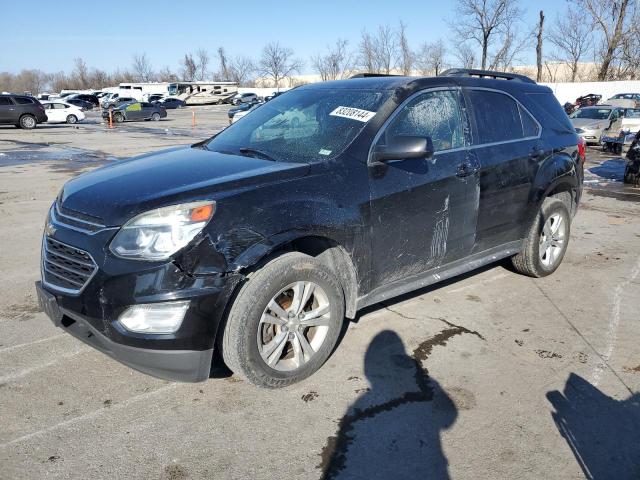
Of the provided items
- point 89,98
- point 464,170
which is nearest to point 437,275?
point 464,170

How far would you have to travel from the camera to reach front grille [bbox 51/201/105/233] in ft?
9.29

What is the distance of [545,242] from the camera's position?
5133 millimetres

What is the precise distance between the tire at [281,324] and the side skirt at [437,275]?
1.18ft

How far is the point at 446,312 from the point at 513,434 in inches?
63.7

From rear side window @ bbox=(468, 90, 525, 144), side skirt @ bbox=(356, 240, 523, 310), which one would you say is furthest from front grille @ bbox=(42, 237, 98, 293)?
rear side window @ bbox=(468, 90, 525, 144)

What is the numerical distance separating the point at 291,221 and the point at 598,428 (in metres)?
2.07

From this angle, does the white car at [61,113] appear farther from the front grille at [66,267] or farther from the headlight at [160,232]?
the headlight at [160,232]

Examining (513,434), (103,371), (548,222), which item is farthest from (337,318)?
(548,222)

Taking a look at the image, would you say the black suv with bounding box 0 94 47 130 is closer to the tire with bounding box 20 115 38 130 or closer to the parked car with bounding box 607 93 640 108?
the tire with bounding box 20 115 38 130

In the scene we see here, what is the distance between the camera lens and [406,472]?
8.24ft

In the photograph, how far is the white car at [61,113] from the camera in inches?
1235

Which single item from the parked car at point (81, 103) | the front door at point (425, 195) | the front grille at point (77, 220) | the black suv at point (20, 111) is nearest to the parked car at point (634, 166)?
the front door at point (425, 195)

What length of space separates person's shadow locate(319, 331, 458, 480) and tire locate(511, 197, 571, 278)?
2089 millimetres

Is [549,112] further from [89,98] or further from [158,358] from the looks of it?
[89,98]
